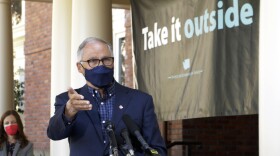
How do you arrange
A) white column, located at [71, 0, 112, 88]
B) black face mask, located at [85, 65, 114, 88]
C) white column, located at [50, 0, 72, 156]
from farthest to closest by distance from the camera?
white column, located at [50, 0, 72, 156] → white column, located at [71, 0, 112, 88] → black face mask, located at [85, 65, 114, 88]

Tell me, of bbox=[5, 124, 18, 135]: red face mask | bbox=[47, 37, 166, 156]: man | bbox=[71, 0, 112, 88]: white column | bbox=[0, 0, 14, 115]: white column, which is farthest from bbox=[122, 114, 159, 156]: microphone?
bbox=[0, 0, 14, 115]: white column

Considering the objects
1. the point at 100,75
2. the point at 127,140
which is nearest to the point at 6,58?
the point at 100,75

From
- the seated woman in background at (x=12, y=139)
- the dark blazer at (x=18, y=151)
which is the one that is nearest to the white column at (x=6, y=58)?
the seated woman in background at (x=12, y=139)

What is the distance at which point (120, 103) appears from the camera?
3951 mm

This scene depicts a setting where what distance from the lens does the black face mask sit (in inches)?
144

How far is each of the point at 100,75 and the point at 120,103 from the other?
36 cm

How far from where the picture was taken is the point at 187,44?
7652 millimetres

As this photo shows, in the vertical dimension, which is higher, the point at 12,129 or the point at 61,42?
the point at 61,42

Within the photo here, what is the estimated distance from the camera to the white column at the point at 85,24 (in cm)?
792

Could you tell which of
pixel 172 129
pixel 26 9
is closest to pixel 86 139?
pixel 172 129

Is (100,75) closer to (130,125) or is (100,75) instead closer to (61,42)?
(130,125)
